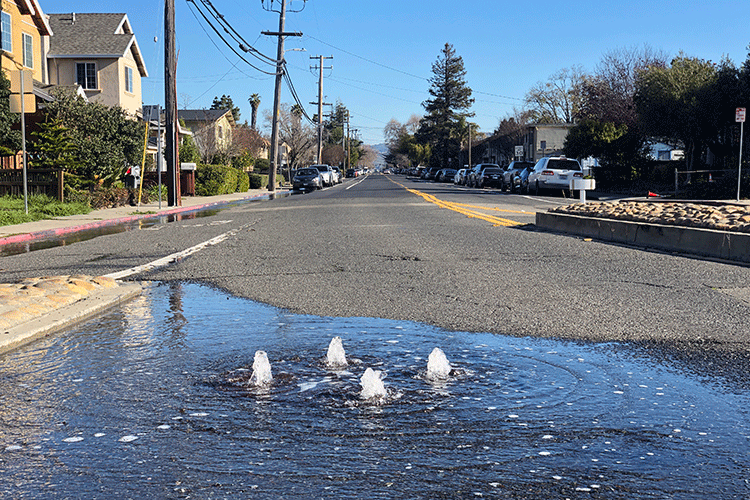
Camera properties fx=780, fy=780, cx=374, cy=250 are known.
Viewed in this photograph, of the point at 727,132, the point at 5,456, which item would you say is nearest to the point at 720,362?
the point at 5,456

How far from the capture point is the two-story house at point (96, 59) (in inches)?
1778

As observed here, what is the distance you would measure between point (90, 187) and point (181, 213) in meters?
3.55

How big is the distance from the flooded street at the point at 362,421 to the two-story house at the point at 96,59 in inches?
1661

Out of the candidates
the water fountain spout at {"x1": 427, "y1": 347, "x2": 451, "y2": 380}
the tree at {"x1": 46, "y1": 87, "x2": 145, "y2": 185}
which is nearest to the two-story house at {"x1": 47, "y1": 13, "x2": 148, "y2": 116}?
the tree at {"x1": 46, "y1": 87, "x2": 145, "y2": 185}

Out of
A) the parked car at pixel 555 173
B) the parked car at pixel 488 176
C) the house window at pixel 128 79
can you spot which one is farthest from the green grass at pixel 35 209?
the parked car at pixel 488 176

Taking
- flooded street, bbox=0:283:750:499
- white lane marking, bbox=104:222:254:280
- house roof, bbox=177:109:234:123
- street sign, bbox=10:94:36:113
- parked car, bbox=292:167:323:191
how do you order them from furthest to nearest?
house roof, bbox=177:109:234:123 < parked car, bbox=292:167:323:191 < street sign, bbox=10:94:36:113 < white lane marking, bbox=104:222:254:280 < flooded street, bbox=0:283:750:499

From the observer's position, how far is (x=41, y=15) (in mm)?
36812

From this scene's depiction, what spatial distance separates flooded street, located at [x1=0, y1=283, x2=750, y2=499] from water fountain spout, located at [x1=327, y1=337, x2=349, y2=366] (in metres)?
0.07

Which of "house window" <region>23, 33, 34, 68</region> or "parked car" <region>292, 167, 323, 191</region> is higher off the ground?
"house window" <region>23, 33, 34, 68</region>

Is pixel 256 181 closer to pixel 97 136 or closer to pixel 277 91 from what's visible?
pixel 277 91

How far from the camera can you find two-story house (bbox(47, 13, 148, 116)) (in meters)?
45.2

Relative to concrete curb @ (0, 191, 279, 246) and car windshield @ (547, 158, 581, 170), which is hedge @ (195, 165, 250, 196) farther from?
car windshield @ (547, 158, 581, 170)

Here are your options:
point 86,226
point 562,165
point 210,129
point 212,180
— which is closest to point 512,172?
point 562,165

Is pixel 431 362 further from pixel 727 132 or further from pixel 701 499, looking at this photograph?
pixel 727 132
